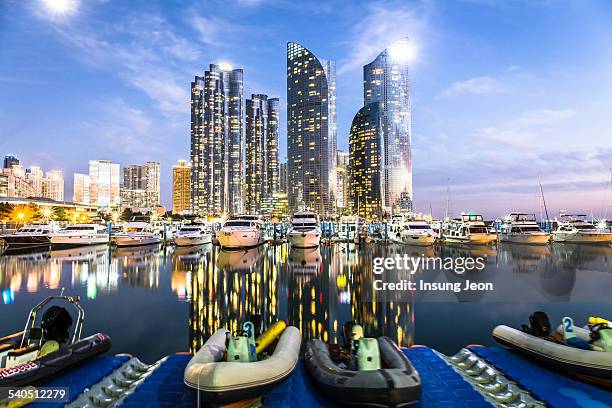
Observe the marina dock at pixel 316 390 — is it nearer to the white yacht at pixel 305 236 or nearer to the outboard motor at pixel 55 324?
the outboard motor at pixel 55 324

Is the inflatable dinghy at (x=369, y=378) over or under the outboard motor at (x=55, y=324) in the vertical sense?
under

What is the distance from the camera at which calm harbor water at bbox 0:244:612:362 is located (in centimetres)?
1063

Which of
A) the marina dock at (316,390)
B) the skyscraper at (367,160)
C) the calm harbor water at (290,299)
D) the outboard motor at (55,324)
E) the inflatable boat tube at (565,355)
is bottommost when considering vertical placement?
the calm harbor water at (290,299)

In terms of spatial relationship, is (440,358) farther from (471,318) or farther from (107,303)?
(107,303)

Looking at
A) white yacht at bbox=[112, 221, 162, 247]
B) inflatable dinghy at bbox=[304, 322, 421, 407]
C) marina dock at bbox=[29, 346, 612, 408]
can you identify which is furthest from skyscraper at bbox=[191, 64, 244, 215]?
inflatable dinghy at bbox=[304, 322, 421, 407]

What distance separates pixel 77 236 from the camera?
39500 mm

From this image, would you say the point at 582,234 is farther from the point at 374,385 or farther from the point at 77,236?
the point at 77,236

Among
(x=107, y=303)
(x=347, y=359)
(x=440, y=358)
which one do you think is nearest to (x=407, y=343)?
(x=440, y=358)

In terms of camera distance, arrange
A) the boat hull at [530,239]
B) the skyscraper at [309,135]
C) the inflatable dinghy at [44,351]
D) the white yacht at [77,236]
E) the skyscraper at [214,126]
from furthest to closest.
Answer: the skyscraper at [214,126]
the skyscraper at [309,135]
the boat hull at [530,239]
the white yacht at [77,236]
the inflatable dinghy at [44,351]

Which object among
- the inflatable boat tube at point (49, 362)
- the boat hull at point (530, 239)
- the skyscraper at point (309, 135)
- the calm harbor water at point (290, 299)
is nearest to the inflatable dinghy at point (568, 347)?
the calm harbor water at point (290, 299)

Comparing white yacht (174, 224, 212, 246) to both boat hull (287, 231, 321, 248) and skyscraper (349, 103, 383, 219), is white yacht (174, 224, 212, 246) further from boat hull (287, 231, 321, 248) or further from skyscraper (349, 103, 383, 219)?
skyscraper (349, 103, 383, 219)

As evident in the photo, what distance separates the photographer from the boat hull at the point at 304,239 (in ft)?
120

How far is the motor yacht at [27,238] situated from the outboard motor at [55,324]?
128ft

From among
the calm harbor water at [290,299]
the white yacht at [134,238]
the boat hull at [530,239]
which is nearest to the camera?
the calm harbor water at [290,299]
